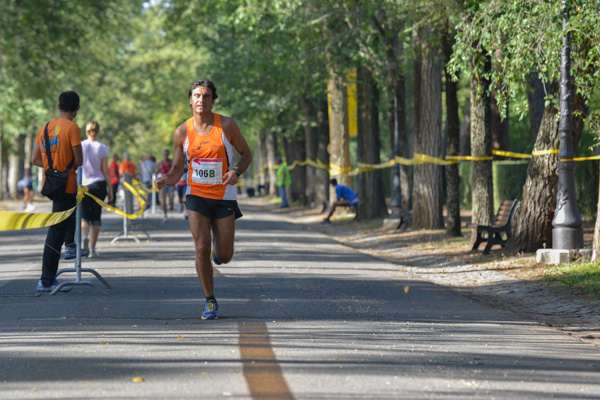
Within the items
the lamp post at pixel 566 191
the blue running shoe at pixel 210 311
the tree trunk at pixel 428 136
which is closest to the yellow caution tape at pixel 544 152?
the lamp post at pixel 566 191

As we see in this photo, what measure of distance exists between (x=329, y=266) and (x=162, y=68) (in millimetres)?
55158

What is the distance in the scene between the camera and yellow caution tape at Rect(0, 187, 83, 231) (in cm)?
955

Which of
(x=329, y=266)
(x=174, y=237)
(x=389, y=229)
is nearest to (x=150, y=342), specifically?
(x=329, y=266)

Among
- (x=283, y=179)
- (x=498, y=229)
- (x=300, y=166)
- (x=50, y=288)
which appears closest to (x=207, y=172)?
(x=50, y=288)

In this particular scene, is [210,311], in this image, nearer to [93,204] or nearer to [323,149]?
[93,204]

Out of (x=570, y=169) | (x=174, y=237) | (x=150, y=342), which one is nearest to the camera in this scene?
(x=150, y=342)

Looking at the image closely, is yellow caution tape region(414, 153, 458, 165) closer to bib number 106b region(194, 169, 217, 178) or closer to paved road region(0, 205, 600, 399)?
paved road region(0, 205, 600, 399)

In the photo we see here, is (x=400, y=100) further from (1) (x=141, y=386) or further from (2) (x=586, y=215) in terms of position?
(1) (x=141, y=386)

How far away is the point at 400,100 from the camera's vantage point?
955 inches

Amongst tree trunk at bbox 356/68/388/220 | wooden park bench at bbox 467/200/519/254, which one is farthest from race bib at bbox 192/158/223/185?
tree trunk at bbox 356/68/388/220

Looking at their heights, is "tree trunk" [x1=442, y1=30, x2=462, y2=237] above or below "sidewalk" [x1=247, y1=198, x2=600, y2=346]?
above

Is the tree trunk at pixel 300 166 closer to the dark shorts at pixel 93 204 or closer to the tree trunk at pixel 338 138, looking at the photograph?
the tree trunk at pixel 338 138

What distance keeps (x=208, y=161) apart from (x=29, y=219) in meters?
2.14

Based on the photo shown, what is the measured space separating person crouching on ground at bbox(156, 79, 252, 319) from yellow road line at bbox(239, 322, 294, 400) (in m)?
0.85
